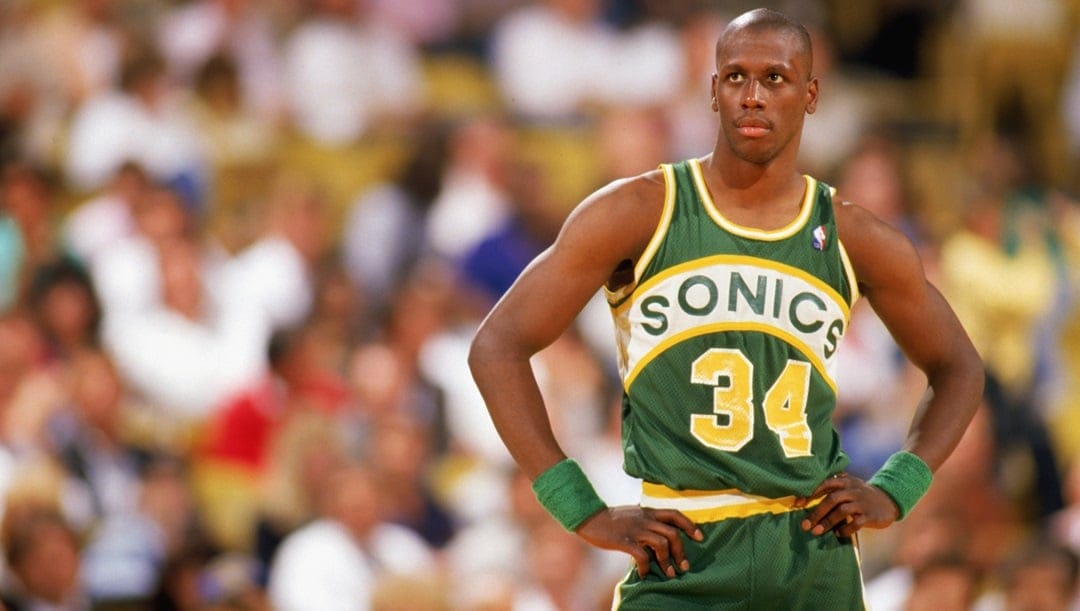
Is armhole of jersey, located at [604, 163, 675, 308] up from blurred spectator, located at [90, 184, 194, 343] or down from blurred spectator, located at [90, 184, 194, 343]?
down

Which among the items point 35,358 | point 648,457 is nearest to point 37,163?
point 35,358

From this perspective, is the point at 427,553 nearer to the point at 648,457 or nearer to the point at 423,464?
the point at 423,464

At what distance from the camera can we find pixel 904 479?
398 cm

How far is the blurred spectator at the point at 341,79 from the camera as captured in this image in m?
10.7

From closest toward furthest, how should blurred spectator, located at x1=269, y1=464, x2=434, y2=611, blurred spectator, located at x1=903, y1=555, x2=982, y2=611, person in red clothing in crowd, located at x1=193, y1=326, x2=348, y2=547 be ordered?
blurred spectator, located at x1=903, y1=555, x2=982, y2=611
blurred spectator, located at x1=269, y1=464, x2=434, y2=611
person in red clothing in crowd, located at x1=193, y1=326, x2=348, y2=547

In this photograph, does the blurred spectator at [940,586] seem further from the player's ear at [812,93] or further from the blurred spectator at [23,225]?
the blurred spectator at [23,225]

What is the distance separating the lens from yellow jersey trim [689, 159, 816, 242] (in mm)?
3836

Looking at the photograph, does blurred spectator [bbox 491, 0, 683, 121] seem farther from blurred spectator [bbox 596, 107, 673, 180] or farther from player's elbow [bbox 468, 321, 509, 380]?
player's elbow [bbox 468, 321, 509, 380]

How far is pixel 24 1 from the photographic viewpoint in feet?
36.5

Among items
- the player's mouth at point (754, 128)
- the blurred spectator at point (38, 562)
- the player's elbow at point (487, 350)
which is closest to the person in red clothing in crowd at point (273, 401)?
the blurred spectator at point (38, 562)

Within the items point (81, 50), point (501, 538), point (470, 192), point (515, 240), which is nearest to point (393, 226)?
point (470, 192)

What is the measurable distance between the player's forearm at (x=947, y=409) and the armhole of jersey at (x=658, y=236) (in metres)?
0.76

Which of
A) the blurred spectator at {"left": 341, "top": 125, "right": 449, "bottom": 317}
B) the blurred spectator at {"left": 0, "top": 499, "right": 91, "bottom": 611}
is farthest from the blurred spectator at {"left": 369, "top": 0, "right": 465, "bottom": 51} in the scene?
the blurred spectator at {"left": 0, "top": 499, "right": 91, "bottom": 611}

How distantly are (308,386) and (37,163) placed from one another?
2.60 metres
